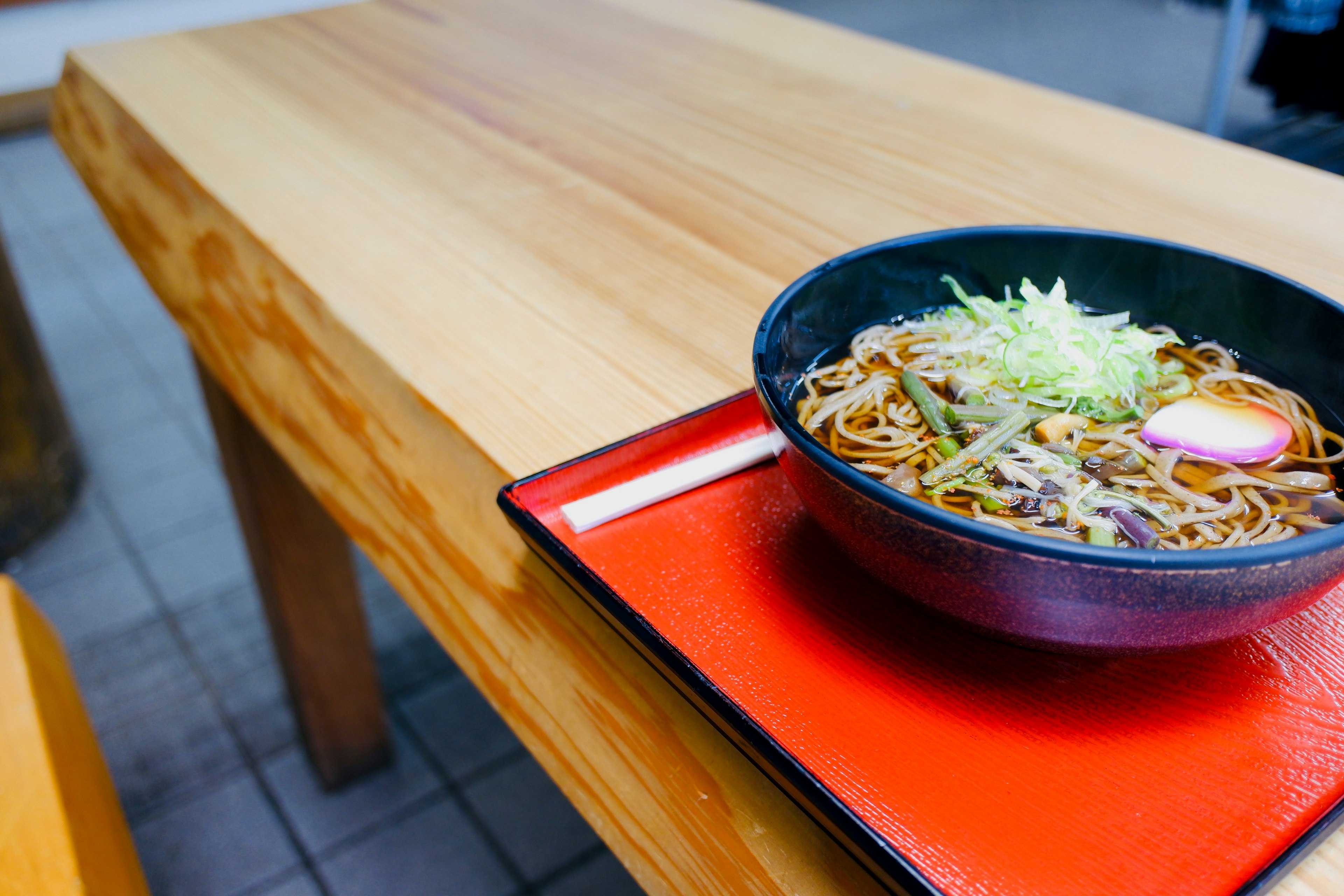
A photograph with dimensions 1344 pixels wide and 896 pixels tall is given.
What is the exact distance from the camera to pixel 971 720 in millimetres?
439

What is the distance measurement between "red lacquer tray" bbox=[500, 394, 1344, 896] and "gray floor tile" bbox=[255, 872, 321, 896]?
113cm

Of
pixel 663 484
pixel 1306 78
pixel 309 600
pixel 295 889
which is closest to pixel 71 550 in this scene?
pixel 309 600

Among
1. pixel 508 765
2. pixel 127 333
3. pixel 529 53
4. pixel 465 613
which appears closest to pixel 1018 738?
pixel 465 613

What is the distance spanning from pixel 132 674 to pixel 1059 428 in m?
1.72

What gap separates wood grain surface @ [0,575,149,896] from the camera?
0.63 meters

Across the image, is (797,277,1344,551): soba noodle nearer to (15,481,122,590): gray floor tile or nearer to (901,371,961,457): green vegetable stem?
(901,371,961,457): green vegetable stem

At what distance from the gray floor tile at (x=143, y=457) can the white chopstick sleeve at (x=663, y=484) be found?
196cm

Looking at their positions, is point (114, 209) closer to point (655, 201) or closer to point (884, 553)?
point (655, 201)

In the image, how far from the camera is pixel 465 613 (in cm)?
67

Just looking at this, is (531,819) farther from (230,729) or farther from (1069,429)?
(1069,429)

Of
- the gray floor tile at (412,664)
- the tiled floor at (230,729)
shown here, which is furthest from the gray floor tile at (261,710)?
the gray floor tile at (412,664)

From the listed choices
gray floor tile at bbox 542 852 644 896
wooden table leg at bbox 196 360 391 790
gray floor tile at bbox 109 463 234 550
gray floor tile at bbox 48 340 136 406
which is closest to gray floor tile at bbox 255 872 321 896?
wooden table leg at bbox 196 360 391 790

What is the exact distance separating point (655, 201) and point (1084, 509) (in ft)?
1.92

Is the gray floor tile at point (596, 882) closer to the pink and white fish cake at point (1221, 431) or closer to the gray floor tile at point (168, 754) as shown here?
the gray floor tile at point (168, 754)
